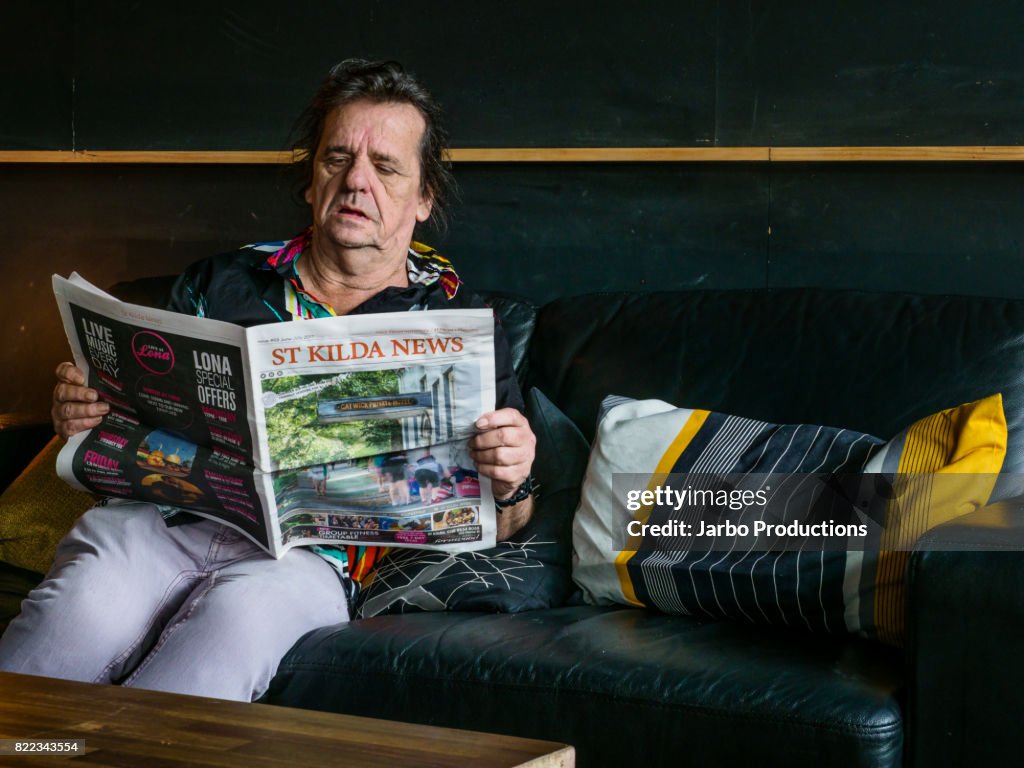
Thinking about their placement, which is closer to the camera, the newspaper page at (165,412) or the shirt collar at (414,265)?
the newspaper page at (165,412)

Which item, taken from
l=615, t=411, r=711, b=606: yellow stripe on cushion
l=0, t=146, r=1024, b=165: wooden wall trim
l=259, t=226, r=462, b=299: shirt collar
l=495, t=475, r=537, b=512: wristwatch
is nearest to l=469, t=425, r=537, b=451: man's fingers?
l=495, t=475, r=537, b=512: wristwatch

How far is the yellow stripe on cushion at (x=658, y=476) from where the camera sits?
64.7 inches

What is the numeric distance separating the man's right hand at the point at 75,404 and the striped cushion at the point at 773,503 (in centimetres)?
72

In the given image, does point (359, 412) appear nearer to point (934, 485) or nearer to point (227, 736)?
point (227, 736)

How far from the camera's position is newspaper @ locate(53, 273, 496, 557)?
55.6 inches

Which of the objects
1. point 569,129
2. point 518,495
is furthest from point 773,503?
point 569,129

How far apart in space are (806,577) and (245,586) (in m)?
0.73

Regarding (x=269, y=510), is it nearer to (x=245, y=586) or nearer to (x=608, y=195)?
(x=245, y=586)

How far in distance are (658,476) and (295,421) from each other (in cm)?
56

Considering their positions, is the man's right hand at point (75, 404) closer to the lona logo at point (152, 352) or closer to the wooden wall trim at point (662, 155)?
the lona logo at point (152, 352)

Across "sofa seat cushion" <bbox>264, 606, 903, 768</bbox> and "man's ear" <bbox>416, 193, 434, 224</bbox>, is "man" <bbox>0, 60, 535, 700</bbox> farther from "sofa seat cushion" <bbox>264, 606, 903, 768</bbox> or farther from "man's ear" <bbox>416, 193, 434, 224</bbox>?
"sofa seat cushion" <bbox>264, 606, 903, 768</bbox>

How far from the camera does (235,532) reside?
1.59 meters

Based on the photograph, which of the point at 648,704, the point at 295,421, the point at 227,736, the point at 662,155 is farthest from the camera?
the point at 662,155

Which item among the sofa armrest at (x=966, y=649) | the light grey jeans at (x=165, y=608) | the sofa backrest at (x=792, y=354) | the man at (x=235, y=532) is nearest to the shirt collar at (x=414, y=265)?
the man at (x=235, y=532)
